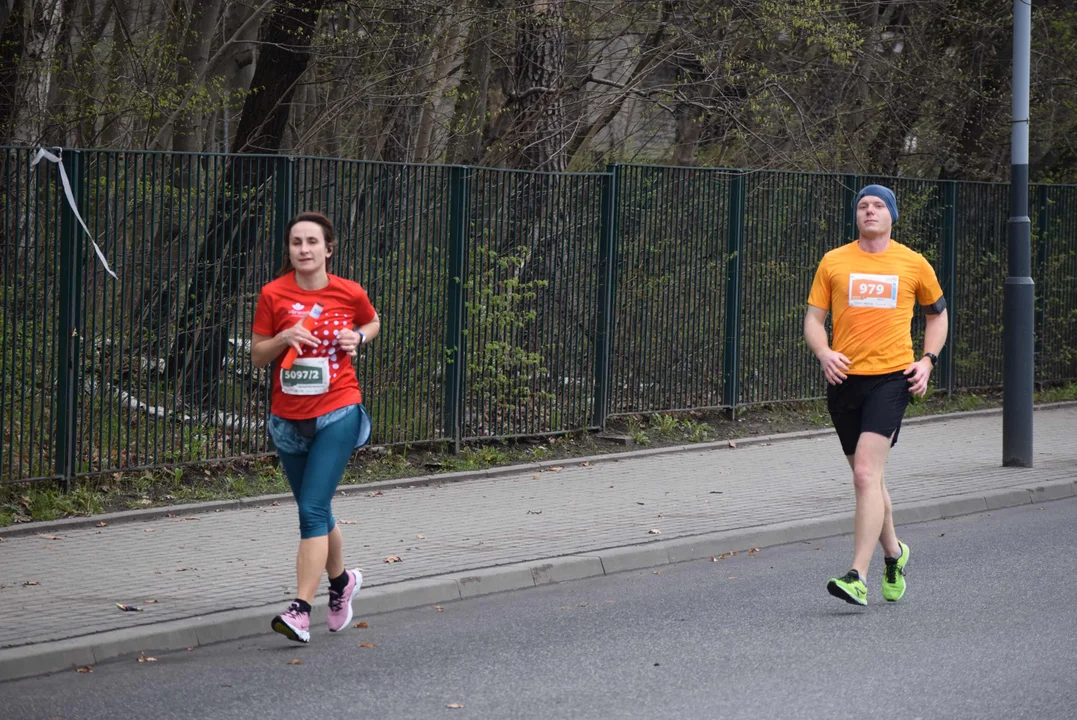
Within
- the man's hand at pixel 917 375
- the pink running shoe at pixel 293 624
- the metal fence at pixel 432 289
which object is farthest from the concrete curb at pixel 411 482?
the man's hand at pixel 917 375

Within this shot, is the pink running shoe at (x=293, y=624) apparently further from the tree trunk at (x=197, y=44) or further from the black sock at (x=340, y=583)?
the tree trunk at (x=197, y=44)

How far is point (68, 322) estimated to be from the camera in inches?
367

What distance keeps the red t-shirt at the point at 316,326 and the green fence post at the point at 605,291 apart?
666 cm

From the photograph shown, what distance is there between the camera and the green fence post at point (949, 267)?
16.8m

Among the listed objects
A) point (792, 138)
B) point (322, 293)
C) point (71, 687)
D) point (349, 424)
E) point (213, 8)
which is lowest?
point (71, 687)

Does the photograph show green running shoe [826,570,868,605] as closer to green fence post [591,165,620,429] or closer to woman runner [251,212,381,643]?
woman runner [251,212,381,643]

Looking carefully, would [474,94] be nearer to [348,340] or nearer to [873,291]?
[873,291]

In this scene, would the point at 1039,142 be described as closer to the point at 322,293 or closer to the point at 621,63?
the point at 621,63

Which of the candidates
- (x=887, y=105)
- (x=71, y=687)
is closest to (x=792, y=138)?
(x=887, y=105)

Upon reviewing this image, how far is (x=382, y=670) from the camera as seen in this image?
19.6 ft

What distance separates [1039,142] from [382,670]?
1714cm

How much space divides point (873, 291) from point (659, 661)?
7.30 feet

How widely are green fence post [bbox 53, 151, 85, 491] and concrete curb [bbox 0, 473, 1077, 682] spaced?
10.2ft

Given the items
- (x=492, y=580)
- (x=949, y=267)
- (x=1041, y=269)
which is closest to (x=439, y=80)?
(x=949, y=267)
